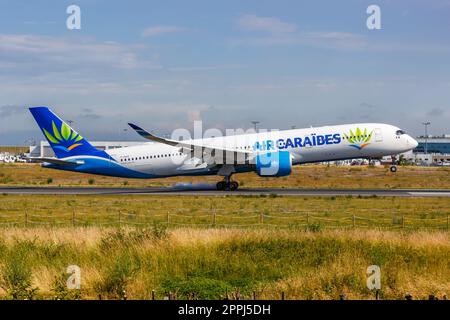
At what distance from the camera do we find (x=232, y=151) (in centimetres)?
5469

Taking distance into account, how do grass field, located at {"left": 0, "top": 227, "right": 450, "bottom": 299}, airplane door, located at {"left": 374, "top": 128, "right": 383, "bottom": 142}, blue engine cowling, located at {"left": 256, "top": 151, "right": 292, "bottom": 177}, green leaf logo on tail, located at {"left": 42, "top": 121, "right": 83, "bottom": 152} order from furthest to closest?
green leaf logo on tail, located at {"left": 42, "top": 121, "right": 83, "bottom": 152}
airplane door, located at {"left": 374, "top": 128, "right": 383, "bottom": 142}
blue engine cowling, located at {"left": 256, "top": 151, "right": 292, "bottom": 177}
grass field, located at {"left": 0, "top": 227, "right": 450, "bottom": 299}

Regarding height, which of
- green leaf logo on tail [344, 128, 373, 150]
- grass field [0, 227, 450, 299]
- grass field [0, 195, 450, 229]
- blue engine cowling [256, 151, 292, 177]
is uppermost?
green leaf logo on tail [344, 128, 373, 150]

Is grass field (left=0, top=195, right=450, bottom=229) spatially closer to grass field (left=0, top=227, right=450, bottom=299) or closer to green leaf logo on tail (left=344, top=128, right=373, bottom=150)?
grass field (left=0, top=227, right=450, bottom=299)

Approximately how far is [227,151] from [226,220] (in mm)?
19827

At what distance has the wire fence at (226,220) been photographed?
33188 millimetres

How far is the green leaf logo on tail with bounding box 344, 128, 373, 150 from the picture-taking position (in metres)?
54.8

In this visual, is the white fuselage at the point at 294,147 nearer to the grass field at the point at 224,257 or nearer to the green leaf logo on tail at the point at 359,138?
the green leaf logo on tail at the point at 359,138

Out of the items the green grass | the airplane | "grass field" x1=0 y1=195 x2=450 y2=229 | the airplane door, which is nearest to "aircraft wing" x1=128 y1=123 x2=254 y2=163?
the airplane

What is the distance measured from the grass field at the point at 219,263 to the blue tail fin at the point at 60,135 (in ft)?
97.1

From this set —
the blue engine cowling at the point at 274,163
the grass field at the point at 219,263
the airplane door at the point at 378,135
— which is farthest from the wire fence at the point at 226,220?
the airplane door at the point at 378,135

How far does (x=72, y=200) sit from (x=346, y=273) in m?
33.3

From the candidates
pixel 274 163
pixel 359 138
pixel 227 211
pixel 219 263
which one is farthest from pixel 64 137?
pixel 219 263

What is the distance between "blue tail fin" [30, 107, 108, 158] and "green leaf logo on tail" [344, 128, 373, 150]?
2267 centimetres

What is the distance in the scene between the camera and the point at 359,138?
5494 cm
